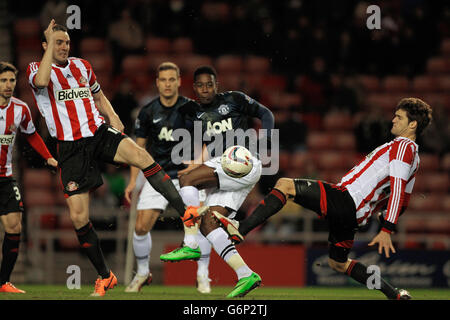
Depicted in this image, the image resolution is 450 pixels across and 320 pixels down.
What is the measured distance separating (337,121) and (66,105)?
25.1 feet

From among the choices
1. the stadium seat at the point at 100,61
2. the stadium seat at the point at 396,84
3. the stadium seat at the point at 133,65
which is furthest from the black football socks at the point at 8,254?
the stadium seat at the point at 396,84

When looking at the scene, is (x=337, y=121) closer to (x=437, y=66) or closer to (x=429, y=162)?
(x=429, y=162)

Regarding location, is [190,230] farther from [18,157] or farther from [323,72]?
[323,72]

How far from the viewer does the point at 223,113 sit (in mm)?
7195

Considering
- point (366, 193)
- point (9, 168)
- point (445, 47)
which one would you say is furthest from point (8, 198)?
point (445, 47)

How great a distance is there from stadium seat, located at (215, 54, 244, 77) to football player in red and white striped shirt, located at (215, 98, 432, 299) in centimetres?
752

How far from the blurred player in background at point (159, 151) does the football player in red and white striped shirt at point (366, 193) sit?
1.69 meters

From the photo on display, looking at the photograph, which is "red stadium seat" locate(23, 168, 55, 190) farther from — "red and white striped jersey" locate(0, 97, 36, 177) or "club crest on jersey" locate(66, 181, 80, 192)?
"club crest on jersey" locate(66, 181, 80, 192)

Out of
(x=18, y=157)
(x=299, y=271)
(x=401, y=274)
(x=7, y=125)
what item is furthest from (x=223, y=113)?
(x=18, y=157)

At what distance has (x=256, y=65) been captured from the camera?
14.0 metres

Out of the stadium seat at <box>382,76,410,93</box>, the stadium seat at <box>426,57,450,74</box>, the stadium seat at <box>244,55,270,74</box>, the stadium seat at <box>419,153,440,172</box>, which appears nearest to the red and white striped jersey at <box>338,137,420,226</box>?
the stadium seat at <box>419,153,440,172</box>

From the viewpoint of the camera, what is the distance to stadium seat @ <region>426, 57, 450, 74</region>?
14.5 meters

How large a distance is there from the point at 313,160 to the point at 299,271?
2.93 meters

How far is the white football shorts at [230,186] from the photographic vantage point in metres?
6.46
